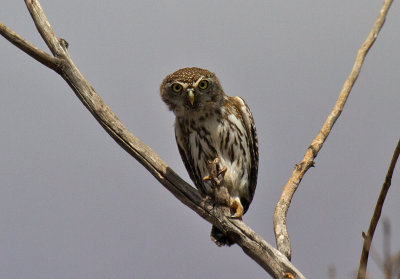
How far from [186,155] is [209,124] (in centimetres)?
52

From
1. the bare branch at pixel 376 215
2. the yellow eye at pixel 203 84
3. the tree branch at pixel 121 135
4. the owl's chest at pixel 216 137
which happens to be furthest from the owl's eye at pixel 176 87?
the bare branch at pixel 376 215

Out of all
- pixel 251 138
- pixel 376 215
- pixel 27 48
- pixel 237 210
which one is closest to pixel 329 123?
pixel 237 210

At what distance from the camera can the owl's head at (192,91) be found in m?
5.01

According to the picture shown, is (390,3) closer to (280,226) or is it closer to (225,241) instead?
(280,226)

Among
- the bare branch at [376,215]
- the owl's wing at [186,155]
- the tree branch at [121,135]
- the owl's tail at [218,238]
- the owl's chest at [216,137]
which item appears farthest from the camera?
the owl's wing at [186,155]

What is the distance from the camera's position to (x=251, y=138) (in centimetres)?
539

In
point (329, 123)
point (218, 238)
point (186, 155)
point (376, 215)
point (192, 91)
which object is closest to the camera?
point (376, 215)

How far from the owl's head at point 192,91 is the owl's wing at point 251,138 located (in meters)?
0.25

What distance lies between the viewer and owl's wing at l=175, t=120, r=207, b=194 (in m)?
5.25

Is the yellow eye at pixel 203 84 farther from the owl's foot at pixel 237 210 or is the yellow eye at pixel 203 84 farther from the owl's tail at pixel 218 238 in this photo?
the owl's tail at pixel 218 238

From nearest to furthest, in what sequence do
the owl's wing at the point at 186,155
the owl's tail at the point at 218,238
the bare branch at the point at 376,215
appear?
the bare branch at the point at 376,215
the owl's tail at the point at 218,238
the owl's wing at the point at 186,155

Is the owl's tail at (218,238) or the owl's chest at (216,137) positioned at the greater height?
the owl's chest at (216,137)

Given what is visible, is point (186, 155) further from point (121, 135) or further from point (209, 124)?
point (121, 135)

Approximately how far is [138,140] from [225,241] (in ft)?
4.43
